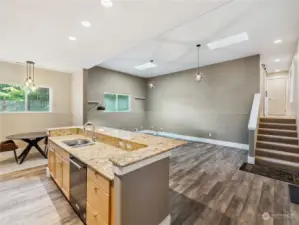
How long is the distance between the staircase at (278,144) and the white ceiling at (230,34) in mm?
2278

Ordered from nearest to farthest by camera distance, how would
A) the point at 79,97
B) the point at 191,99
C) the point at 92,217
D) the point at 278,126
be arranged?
the point at 92,217 < the point at 278,126 < the point at 79,97 < the point at 191,99

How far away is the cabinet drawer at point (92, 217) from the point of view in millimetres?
1508

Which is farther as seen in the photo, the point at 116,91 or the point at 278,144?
the point at 116,91

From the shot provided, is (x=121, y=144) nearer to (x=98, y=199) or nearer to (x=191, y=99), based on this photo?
(x=98, y=199)

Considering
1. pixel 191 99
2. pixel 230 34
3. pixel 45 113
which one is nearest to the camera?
pixel 230 34

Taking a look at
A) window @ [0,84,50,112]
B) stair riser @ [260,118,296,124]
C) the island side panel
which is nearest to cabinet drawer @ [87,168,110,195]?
the island side panel

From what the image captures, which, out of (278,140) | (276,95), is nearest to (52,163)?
(278,140)

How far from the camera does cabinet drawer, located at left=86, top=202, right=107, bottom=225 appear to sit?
1.51 meters

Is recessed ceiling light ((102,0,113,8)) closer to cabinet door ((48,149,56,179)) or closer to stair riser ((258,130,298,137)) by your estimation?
cabinet door ((48,149,56,179))

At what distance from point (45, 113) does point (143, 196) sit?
5.00 metres

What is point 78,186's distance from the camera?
192 centimetres

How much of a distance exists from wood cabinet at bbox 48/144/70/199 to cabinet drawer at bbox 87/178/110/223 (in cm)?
73

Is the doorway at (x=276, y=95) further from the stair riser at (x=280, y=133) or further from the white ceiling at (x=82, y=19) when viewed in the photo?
the white ceiling at (x=82, y=19)

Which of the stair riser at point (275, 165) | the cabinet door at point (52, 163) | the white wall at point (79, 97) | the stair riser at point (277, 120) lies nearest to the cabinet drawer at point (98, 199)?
the cabinet door at point (52, 163)
